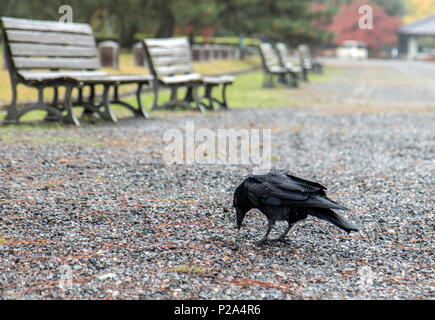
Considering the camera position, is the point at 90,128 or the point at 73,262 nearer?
the point at 73,262

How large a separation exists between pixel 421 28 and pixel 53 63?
6653 cm

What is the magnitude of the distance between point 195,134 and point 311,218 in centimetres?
365

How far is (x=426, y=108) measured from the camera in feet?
38.3

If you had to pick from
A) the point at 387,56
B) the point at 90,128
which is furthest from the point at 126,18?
the point at 387,56

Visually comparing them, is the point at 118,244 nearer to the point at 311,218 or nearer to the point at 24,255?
the point at 24,255

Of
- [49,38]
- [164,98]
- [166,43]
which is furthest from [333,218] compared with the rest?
[164,98]

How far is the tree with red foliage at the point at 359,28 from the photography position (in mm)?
61812

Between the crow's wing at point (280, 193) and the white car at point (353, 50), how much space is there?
2452 inches

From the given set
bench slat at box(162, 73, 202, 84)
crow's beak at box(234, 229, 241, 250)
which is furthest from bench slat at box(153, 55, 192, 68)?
crow's beak at box(234, 229, 241, 250)

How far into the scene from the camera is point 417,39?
2707 inches

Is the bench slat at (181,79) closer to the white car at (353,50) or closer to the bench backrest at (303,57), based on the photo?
the bench backrest at (303,57)

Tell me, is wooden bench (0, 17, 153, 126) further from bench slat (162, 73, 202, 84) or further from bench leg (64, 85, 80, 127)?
bench slat (162, 73, 202, 84)
